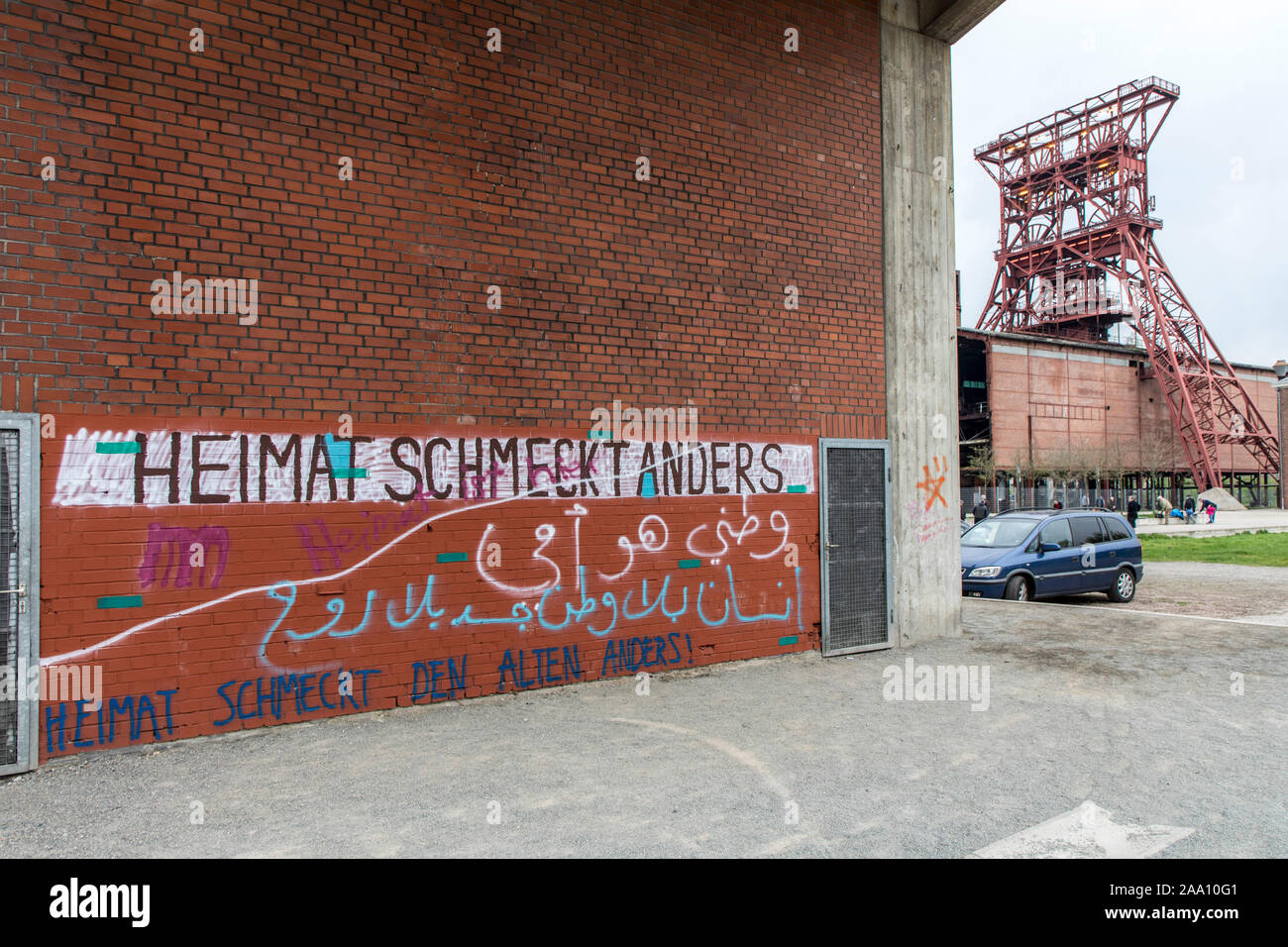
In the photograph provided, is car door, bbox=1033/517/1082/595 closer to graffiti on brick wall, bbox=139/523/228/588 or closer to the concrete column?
the concrete column

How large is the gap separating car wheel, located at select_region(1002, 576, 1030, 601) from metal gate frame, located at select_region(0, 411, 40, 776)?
37.2 feet

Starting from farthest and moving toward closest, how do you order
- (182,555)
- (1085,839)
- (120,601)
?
(182,555), (120,601), (1085,839)

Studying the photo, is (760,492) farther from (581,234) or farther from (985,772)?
(985,772)

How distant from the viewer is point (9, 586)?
4590 mm

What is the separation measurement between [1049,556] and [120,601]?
11868 millimetres

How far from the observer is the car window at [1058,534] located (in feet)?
38.9

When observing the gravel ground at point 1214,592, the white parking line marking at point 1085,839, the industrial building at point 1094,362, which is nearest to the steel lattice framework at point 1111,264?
the industrial building at point 1094,362

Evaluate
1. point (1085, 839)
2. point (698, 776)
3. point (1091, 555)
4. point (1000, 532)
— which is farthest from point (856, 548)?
point (1091, 555)

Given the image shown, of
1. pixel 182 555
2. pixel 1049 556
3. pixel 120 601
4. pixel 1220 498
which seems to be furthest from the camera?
pixel 1220 498

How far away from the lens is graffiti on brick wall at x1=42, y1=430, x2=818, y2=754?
16.3ft

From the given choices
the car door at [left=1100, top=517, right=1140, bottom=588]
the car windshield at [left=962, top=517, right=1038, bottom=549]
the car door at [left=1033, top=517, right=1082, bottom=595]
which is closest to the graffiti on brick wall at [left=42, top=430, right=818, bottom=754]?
the car windshield at [left=962, top=517, right=1038, bottom=549]

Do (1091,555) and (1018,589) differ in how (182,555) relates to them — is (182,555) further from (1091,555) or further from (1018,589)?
(1091,555)

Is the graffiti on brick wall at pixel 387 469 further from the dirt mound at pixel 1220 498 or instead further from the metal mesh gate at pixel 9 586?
the dirt mound at pixel 1220 498

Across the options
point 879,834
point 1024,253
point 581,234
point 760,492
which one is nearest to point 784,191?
point 581,234
